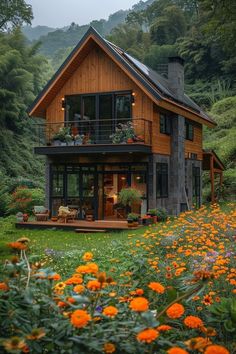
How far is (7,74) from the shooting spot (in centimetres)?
3291

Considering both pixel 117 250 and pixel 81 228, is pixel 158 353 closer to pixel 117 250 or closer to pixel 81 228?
pixel 117 250

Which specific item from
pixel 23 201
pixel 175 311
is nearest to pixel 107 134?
pixel 23 201

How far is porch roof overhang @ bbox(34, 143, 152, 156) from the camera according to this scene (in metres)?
18.4

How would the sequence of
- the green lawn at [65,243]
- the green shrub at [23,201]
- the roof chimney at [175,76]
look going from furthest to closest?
the roof chimney at [175,76] → the green shrub at [23,201] → the green lawn at [65,243]

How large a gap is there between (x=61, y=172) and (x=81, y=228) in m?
3.86

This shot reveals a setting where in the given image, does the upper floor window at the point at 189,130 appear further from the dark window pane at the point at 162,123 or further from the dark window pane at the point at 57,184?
the dark window pane at the point at 57,184

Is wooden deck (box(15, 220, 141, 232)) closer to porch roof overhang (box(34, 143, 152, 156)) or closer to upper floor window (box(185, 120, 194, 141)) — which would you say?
porch roof overhang (box(34, 143, 152, 156))

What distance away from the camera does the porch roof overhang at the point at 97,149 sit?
18.4m

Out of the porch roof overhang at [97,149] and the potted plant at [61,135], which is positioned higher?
the potted plant at [61,135]

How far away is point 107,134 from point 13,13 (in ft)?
89.9

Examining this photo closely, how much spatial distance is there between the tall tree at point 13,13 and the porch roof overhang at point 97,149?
87.3 feet

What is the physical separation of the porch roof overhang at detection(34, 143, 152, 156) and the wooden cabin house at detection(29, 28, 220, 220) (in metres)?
0.04

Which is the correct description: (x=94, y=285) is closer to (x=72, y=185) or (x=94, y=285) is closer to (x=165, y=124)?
(x=72, y=185)

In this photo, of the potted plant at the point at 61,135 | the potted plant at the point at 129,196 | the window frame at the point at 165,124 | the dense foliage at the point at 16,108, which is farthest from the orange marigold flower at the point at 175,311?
the dense foliage at the point at 16,108
